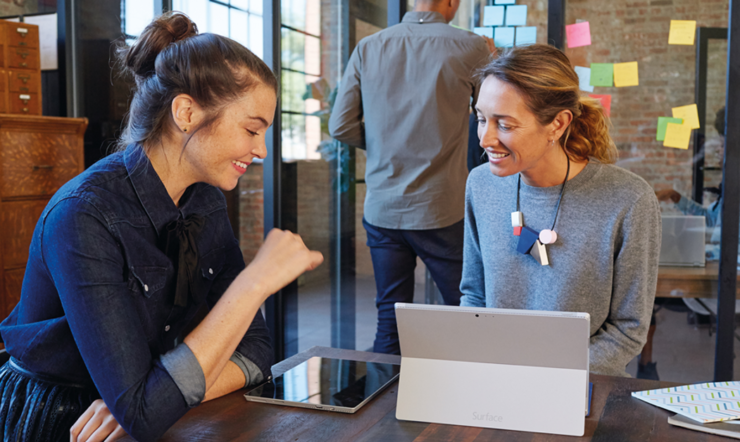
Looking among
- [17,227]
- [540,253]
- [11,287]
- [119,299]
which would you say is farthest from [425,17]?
[11,287]

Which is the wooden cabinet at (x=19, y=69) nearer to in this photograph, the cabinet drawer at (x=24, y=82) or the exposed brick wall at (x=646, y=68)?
the cabinet drawer at (x=24, y=82)

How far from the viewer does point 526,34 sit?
9.43 ft

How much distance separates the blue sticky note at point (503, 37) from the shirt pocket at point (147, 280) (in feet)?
6.80

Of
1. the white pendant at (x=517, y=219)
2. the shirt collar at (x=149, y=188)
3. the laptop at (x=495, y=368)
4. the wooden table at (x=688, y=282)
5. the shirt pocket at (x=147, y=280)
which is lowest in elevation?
the wooden table at (x=688, y=282)

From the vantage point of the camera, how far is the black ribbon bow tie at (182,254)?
1.33 m

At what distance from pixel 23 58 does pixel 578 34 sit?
260 cm

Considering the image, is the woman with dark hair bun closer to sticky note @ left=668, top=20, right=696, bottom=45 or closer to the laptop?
the laptop

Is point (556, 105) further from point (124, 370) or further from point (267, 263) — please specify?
point (124, 370)

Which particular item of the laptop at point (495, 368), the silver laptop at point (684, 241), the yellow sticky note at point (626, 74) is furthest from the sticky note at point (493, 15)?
the laptop at point (495, 368)

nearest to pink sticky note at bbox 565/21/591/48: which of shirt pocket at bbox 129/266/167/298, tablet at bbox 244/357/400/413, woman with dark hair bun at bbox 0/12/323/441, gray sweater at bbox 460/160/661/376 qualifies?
gray sweater at bbox 460/160/661/376

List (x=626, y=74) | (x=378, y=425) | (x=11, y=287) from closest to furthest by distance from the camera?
(x=378, y=425) < (x=626, y=74) < (x=11, y=287)

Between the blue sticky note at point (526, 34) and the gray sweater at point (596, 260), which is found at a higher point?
the blue sticky note at point (526, 34)

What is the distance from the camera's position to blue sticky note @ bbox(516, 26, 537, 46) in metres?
2.87

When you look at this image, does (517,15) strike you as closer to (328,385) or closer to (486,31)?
(486,31)
